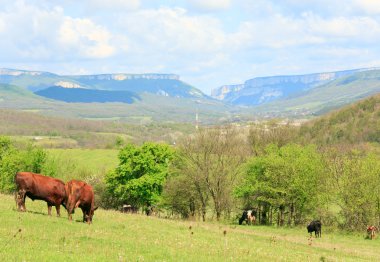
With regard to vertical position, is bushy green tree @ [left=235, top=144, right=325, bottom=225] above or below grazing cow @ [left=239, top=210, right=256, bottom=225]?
above

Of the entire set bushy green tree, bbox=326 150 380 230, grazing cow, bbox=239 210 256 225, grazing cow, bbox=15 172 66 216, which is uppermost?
grazing cow, bbox=15 172 66 216

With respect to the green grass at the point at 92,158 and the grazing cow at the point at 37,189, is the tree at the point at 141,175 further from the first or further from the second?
the green grass at the point at 92,158

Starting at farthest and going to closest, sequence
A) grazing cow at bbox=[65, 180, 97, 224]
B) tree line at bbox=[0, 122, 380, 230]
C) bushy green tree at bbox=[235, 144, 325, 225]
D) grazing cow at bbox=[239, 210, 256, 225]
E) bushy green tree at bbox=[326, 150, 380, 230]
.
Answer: grazing cow at bbox=[239, 210, 256, 225] < bushy green tree at bbox=[235, 144, 325, 225] < tree line at bbox=[0, 122, 380, 230] < bushy green tree at bbox=[326, 150, 380, 230] < grazing cow at bbox=[65, 180, 97, 224]

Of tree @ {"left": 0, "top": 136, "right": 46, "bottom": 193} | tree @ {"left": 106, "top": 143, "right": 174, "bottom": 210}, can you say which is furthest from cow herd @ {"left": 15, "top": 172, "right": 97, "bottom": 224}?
tree @ {"left": 0, "top": 136, "right": 46, "bottom": 193}

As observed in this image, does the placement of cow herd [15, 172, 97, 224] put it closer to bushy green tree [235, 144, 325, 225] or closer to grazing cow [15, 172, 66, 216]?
grazing cow [15, 172, 66, 216]

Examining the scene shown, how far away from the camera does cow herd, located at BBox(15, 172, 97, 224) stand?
26266 millimetres

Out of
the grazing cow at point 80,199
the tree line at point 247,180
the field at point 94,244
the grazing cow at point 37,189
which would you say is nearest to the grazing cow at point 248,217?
the tree line at point 247,180

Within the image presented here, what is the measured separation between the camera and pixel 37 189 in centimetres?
2661

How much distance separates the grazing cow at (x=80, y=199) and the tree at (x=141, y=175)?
4083 cm

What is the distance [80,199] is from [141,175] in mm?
44730

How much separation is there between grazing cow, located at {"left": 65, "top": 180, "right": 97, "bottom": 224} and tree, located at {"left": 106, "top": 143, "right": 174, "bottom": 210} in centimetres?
4083

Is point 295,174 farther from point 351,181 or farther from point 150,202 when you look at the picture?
point 150,202

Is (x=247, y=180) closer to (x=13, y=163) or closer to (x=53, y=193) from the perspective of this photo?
(x=53, y=193)

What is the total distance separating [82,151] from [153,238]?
14672cm
